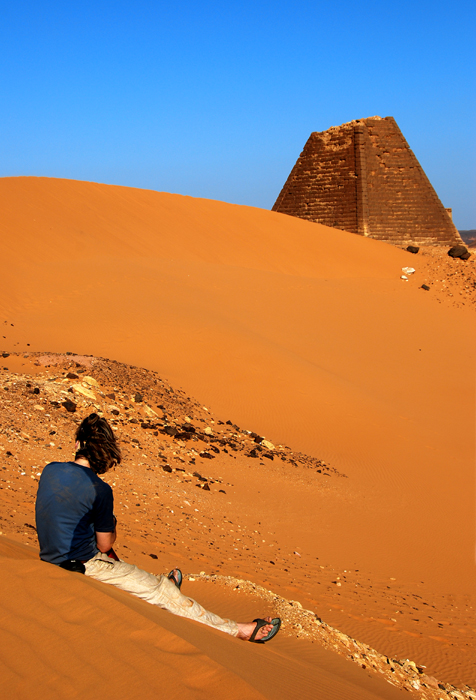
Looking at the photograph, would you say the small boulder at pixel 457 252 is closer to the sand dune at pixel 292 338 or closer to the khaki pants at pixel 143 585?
the sand dune at pixel 292 338

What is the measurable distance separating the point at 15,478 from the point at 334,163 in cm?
2336

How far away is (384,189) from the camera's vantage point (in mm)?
24734

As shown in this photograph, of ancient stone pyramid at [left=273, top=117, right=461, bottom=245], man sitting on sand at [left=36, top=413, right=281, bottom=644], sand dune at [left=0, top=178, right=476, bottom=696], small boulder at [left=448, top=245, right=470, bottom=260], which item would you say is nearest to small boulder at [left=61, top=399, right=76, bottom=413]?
sand dune at [left=0, top=178, right=476, bottom=696]

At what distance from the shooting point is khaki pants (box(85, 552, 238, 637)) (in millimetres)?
2816

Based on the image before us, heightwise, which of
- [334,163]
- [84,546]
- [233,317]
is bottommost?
[84,546]

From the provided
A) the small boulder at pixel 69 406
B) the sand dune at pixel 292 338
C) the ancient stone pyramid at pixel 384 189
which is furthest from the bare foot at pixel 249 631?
the ancient stone pyramid at pixel 384 189

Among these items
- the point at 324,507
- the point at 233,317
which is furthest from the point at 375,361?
the point at 324,507

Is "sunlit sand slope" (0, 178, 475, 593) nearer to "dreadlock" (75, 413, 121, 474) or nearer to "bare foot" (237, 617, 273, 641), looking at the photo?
"bare foot" (237, 617, 273, 641)

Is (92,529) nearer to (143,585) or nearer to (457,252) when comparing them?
(143,585)

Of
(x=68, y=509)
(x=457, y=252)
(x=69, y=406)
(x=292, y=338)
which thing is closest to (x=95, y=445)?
(x=68, y=509)

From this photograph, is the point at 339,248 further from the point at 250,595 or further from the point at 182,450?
the point at 250,595

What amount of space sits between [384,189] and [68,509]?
80.1ft

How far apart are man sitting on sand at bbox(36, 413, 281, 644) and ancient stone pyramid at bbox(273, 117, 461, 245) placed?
2308 centimetres

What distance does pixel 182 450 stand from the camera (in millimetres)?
6848
